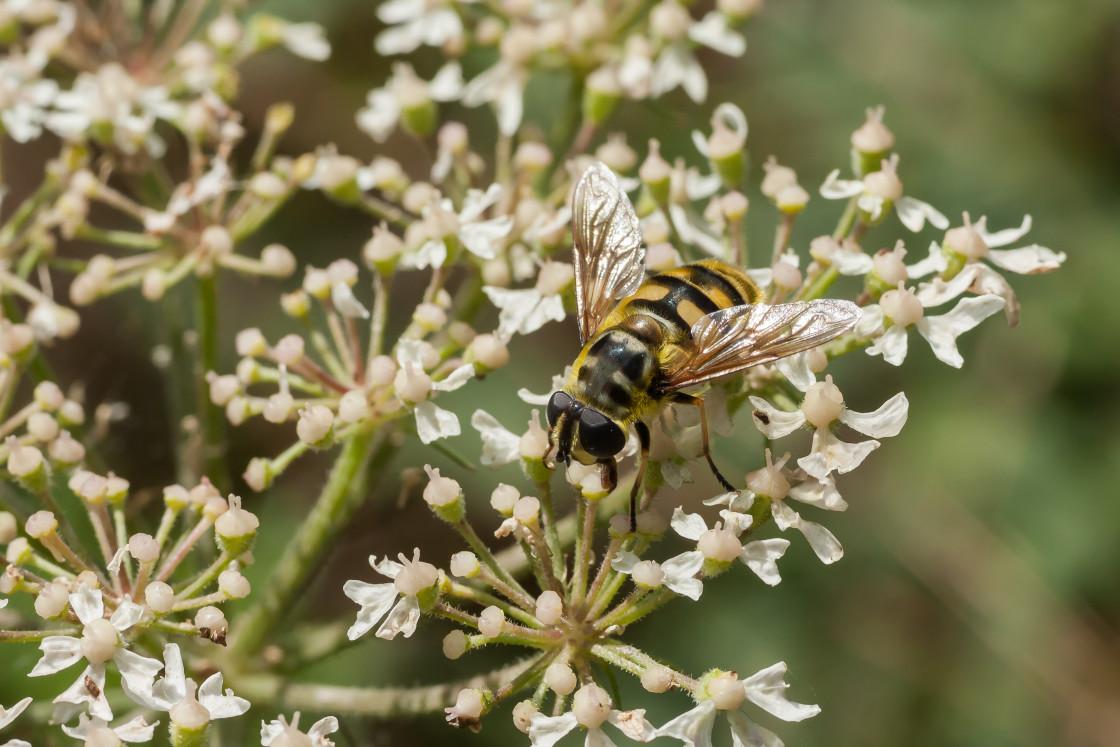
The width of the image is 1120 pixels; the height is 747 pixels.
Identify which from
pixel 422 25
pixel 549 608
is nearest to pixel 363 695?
pixel 549 608

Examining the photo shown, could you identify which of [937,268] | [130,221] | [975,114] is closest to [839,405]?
[937,268]

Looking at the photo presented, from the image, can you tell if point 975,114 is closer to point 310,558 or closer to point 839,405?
point 839,405

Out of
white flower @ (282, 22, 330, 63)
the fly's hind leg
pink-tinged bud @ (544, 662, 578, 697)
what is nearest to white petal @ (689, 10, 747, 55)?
white flower @ (282, 22, 330, 63)

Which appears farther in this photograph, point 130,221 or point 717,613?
point 130,221

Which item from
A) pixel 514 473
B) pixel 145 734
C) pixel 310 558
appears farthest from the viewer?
pixel 514 473

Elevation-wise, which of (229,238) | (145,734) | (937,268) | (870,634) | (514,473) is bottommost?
(870,634)

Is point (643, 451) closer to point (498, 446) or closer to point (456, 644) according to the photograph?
point (498, 446)
